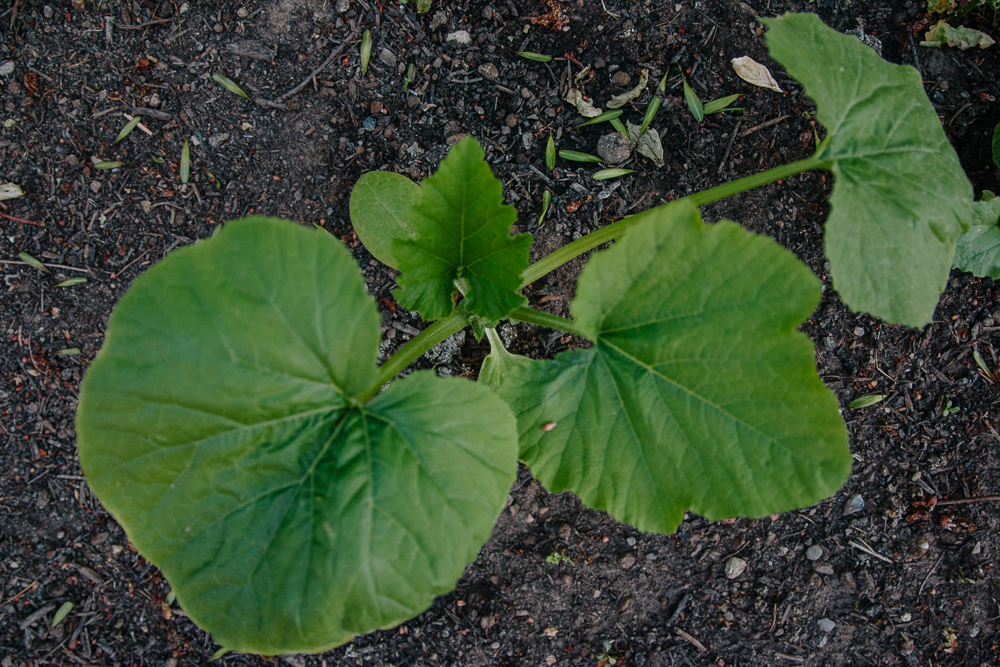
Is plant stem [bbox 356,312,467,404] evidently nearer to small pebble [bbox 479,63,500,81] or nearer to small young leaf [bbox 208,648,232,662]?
small pebble [bbox 479,63,500,81]

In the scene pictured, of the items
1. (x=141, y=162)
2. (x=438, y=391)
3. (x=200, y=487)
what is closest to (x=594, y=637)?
(x=438, y=391)

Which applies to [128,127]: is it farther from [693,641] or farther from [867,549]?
[867,549]

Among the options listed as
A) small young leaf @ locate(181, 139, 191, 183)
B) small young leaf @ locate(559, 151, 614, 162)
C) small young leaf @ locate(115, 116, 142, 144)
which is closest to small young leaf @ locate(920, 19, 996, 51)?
small young leaf @ locate(559, 151, 614, 162)

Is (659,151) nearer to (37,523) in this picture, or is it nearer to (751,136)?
(751,136)

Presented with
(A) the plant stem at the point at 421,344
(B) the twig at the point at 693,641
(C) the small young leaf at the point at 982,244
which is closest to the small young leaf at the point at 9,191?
(A) the plant stem at the point at 421,344

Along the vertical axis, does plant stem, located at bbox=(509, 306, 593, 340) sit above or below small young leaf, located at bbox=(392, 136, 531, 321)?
below
